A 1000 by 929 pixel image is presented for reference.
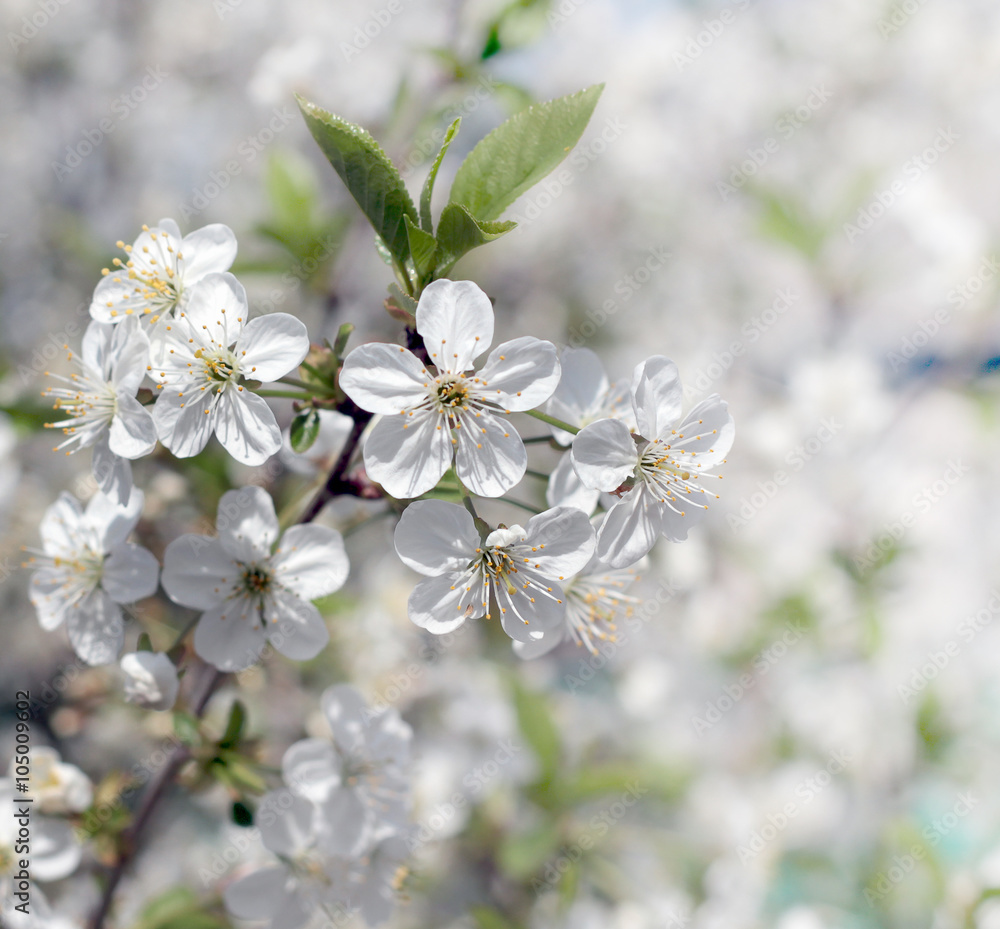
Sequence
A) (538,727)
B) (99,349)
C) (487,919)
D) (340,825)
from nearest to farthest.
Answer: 1. (99,349)
2. (340,825)
3. (487,919)
4. (538,727)

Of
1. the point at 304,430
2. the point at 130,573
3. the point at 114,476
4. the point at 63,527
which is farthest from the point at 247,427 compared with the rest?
the point at 63,527

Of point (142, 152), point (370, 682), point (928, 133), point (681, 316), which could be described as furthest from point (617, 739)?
point (928, 133)

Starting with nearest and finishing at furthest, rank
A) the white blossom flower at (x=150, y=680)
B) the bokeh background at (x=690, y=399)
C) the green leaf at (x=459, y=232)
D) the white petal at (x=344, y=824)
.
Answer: the green leaf at (x=459, y=232) → the white blossom flower at (x=150, y=680) → the white petal at (x=344, y=824) → the bokeh background at (x=690, y=399)

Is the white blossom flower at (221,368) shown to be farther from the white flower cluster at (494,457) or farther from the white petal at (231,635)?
the white petal at (231,635)

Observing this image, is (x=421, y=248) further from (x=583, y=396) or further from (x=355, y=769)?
(x=355, y=769)

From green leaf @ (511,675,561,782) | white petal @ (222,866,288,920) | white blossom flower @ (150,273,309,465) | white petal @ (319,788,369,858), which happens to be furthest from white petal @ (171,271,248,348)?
green leaf @ (511,675,561,782)

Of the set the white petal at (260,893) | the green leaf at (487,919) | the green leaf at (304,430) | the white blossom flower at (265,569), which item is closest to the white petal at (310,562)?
the white blossom flower at (265,569)

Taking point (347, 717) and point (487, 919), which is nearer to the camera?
point (347, 717)
